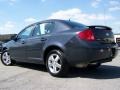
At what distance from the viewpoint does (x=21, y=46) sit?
30.1 ft

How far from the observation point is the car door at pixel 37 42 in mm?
8109

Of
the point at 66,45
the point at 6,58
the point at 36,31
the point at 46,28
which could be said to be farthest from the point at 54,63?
the point at 6,58

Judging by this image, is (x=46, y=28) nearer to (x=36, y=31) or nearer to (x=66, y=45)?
(x=36, y=31)

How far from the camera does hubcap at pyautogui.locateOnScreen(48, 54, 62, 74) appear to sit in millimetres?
7504

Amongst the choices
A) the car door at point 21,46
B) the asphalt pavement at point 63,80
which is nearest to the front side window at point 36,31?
the car door at point 21,46

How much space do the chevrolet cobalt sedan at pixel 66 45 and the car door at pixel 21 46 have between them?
34 mm

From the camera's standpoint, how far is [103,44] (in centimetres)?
727

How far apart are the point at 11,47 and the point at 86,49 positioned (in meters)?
3.87

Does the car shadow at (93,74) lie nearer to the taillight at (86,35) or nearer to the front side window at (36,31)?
the taillight at (86,35)

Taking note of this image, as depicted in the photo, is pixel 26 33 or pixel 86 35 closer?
pixel 86 35

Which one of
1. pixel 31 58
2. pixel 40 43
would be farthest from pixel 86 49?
pixel 31 58

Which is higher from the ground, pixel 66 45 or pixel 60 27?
A: pixel 60 27

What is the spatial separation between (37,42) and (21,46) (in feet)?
3.70

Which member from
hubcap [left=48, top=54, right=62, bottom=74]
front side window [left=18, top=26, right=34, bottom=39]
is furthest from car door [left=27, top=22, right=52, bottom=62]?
hubcap [left=48, top=54, right=62, bottom=74]
